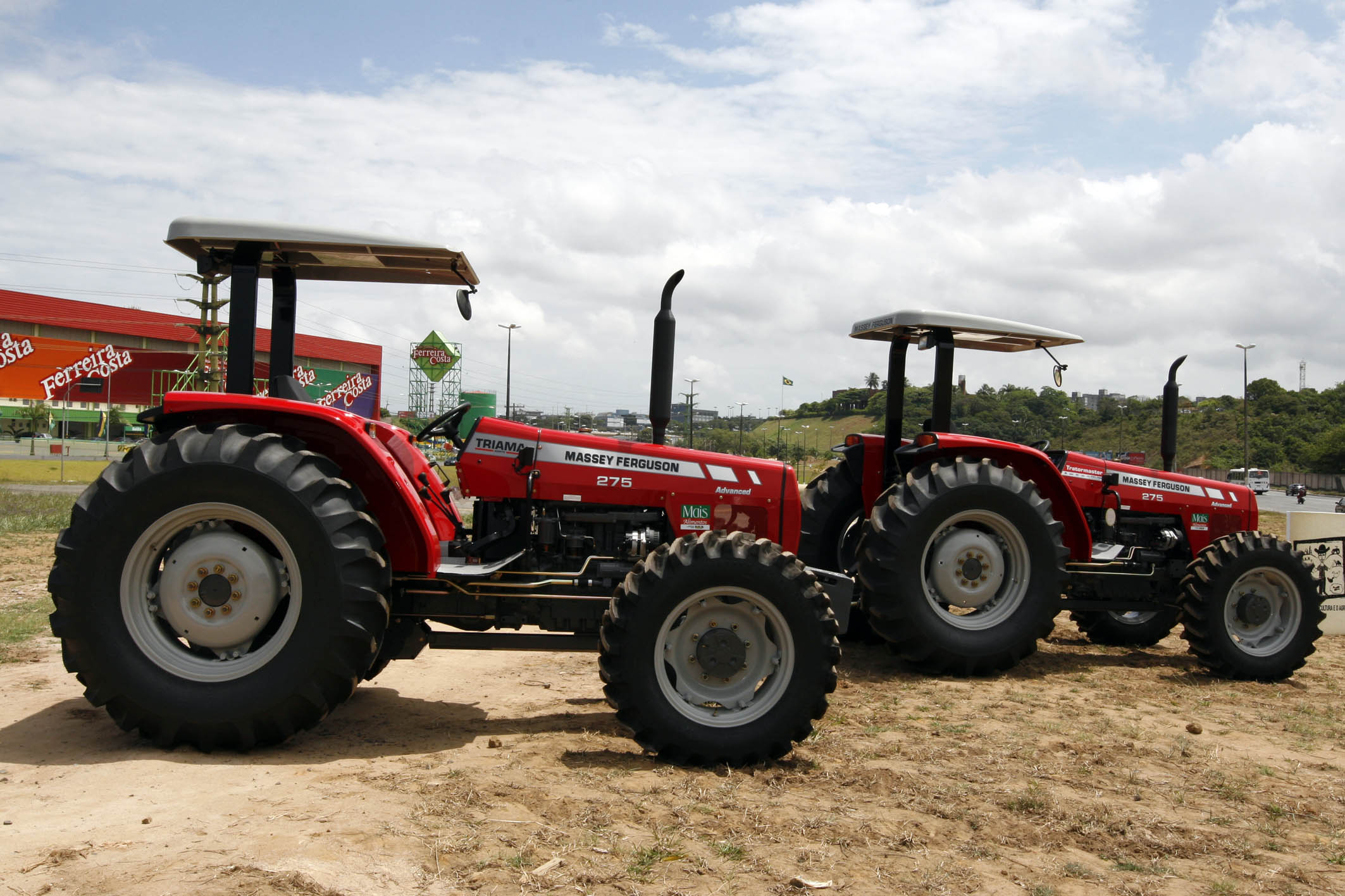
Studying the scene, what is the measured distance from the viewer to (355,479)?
491 centimetres

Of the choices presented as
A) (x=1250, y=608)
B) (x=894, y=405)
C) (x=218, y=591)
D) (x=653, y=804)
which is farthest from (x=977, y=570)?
(x=218, y=591)

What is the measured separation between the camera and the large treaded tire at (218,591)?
437 centimetres

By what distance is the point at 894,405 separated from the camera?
8.12 meters

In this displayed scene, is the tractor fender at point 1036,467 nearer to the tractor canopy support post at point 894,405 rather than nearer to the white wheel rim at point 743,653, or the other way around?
the tractor canopy support post at point 894,405

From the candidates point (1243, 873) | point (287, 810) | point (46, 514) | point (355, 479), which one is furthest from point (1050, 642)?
point (46, 514)

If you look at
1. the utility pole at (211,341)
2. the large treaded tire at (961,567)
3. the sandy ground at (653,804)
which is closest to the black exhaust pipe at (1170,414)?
the large treaded tire at (961,567)

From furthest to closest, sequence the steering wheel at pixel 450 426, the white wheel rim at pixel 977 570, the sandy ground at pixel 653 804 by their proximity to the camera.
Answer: the white wheel rim at pixel 977 570, the steering wheel at pixel 450 426, the sandy ground at pixel 653 804

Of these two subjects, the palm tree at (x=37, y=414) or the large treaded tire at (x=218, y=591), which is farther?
the palm tree at (x=37, y=414)

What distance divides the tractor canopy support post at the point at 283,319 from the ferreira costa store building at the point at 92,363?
114 feet

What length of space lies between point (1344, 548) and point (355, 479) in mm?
8122

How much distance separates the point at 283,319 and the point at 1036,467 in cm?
552

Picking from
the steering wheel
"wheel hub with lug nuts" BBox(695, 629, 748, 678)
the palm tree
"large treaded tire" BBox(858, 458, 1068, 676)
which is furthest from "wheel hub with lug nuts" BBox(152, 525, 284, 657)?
the palm tree

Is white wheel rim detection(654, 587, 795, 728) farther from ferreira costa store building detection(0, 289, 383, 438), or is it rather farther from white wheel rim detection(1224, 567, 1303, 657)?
ferreira costa store building detection(0, 289, 383, 438)

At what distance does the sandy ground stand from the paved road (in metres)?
35.3
